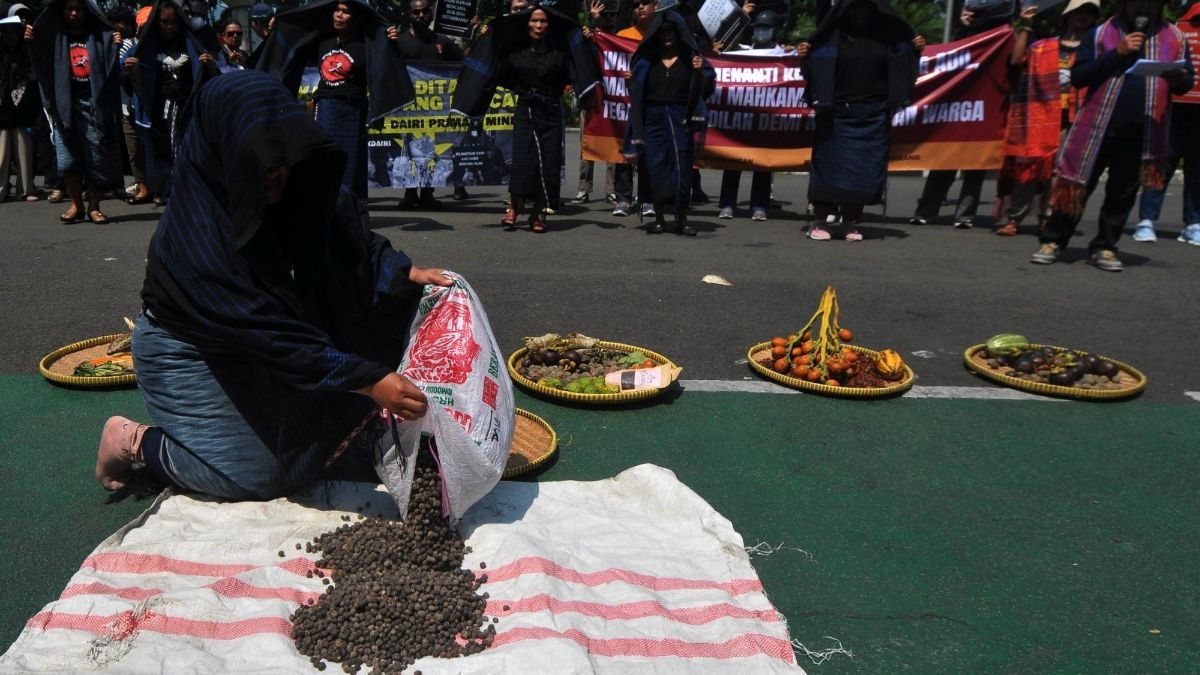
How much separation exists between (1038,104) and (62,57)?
8.94m

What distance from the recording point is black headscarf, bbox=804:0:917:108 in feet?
26.4

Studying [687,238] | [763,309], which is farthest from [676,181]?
[763,309]

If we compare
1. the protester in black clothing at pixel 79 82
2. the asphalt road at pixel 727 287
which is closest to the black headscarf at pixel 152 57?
the protester in black clothing at pixel 79 82

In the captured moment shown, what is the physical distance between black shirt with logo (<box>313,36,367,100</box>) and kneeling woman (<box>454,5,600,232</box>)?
94 cm

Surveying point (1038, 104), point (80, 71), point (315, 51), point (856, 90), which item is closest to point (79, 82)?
point (80, 71)

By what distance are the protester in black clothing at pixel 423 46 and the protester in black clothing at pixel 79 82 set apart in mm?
3024

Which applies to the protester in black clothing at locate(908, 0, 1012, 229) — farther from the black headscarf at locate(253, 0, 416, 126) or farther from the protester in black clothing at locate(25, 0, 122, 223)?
the protester in black clothing at locate(25, 0, 122, 223)

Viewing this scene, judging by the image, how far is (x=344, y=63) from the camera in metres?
7.53

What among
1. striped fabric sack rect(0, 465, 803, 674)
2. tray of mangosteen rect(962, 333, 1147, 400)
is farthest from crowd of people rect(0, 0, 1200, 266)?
striped fabric sack rect(0, 465, 803, 674)

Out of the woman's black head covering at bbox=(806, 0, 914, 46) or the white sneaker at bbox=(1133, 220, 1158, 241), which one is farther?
the white sneaker at bbox=(1133, 220, 1158, 241)

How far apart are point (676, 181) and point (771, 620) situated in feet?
21.2

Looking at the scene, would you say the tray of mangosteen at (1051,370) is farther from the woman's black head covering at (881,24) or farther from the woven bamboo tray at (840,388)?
the woman's black head covering at (881,24)

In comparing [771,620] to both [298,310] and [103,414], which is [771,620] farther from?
[103,414]

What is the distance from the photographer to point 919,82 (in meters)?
9.62
